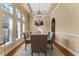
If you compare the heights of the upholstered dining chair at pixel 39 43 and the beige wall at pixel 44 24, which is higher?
the beige wall at pixel 44 24

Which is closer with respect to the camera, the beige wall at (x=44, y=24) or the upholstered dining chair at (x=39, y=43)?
the upholstered dining chair at (x=39, y=43)

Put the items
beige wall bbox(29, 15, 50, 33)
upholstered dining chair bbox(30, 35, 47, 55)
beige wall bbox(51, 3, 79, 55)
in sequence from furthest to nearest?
beige wall bbox(29, 15, 50, 33)
beige wall bbox(51, 3, 79, 55)
upholstered dining chair bbox(30, 35, 47, 55)

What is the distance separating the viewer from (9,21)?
7438 mm

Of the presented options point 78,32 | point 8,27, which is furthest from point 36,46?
point 8,27

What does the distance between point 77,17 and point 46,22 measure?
10907 mm

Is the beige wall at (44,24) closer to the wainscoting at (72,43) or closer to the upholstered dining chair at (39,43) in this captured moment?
the wainscoting at (72,43)

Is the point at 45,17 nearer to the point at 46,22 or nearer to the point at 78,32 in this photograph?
the point at 46,22

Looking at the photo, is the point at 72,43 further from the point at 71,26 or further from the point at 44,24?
the point at 44,24

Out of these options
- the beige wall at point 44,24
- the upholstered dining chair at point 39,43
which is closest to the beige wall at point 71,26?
the upholstered dining chair at point 39,43

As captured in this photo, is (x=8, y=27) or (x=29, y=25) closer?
(x=8, y=27)

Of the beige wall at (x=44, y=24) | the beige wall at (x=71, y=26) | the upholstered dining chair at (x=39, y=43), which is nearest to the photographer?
the upholstered dining chair at (x=39, y=43)

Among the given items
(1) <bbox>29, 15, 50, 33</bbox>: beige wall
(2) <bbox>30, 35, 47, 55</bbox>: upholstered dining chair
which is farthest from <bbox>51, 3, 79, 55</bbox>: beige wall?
(1) <bbox>29, 15, 50, 33</bbox>: beige wall

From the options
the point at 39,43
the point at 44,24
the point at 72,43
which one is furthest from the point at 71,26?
the point at 44,24

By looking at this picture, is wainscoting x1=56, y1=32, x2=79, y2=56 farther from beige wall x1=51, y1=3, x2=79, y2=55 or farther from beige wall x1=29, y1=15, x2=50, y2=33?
beige wall x1=29, y1=15, x2=50, y2=33
